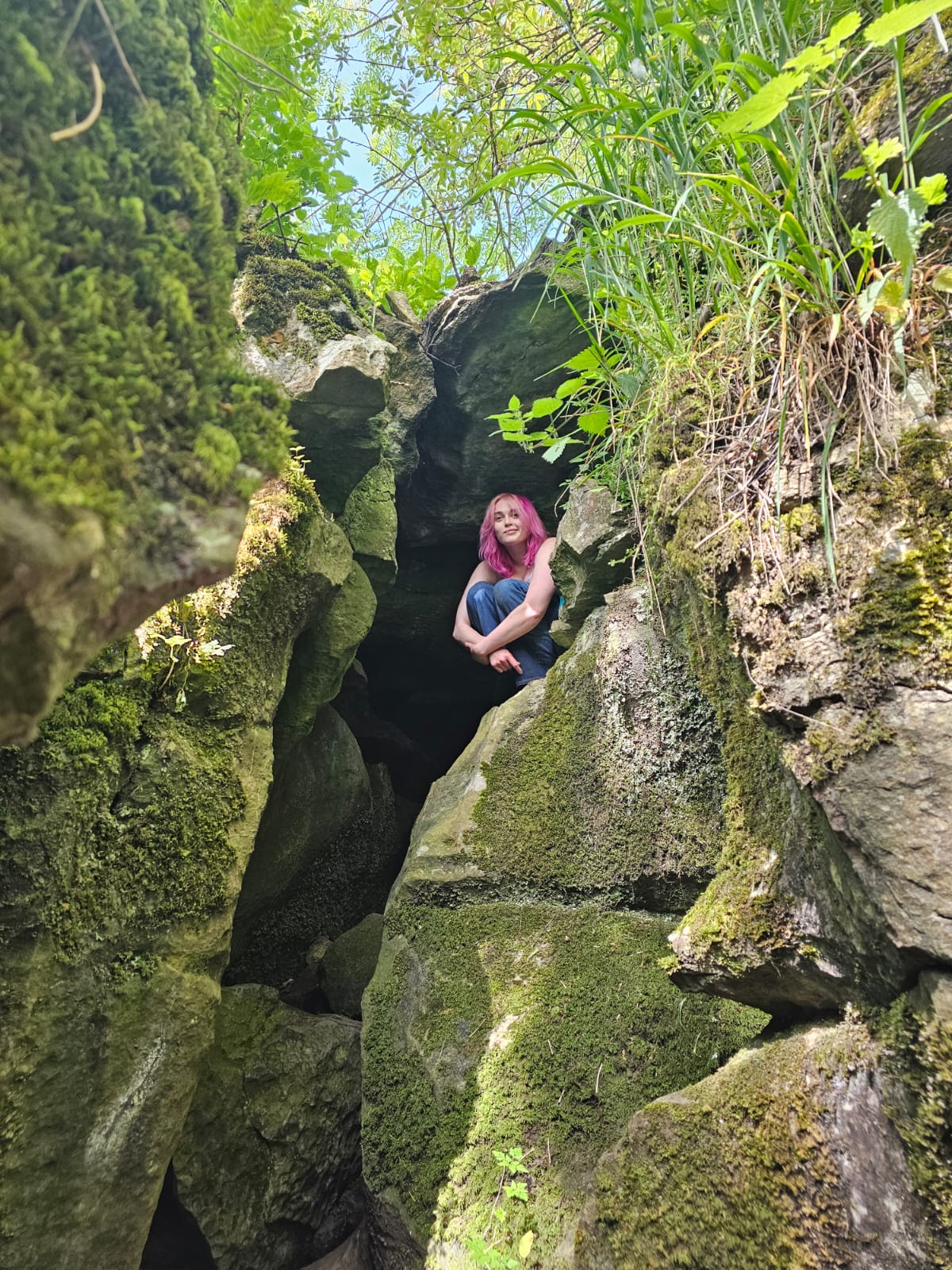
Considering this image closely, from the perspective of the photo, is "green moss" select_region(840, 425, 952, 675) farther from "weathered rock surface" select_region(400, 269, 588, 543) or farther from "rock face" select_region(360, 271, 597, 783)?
"weathered rock surface" select_region(400, 269, 588, 543)

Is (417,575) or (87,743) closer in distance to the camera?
(87,743)

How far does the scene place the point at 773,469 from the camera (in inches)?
68.6

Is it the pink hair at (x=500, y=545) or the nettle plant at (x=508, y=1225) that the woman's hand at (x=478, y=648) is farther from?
the nettle plant at (x=508, y=1225)

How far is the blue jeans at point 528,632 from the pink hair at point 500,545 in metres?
0.15

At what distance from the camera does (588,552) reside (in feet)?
11.3

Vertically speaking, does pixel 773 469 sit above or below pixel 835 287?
below

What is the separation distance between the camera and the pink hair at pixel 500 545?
185 inches

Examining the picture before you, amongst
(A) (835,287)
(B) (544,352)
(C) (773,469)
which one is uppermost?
(B) (544,352)

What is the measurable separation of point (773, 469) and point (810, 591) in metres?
0.37

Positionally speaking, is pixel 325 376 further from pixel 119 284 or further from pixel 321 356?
pixel 119 284

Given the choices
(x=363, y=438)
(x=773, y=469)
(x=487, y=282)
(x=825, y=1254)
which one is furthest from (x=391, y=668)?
(x=825, y=1254)

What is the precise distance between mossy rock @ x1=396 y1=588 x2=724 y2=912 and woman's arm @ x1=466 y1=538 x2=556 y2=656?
0.91 metres

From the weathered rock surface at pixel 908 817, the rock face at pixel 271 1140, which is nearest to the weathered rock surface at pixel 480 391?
the weathered rock surface at pixel 908 817

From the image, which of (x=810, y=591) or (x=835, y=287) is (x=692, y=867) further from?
(x=835, y=287)
